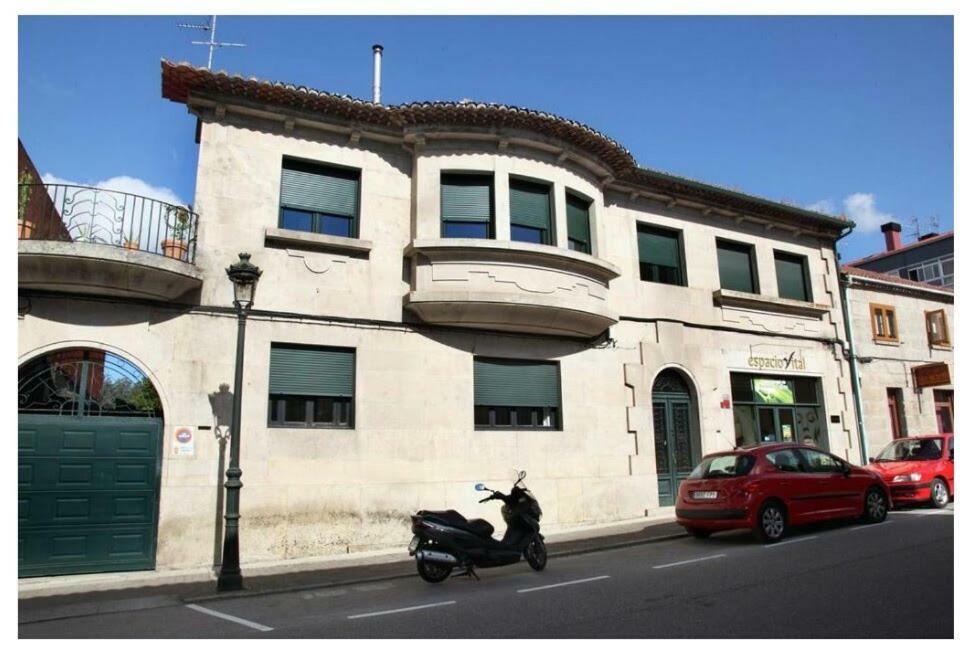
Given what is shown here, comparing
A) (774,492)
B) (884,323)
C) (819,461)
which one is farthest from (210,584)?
(884,323)

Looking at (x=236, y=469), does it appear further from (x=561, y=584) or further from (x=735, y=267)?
(x=735, y=267)

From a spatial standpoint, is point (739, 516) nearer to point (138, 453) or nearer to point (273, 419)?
point (273, 419)

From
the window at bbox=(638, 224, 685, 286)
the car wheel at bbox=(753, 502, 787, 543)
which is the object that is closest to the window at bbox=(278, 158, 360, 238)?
the window at bbox=(638, 224, 685, 286)

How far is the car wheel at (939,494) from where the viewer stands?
42.8 ft

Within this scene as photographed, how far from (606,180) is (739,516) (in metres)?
7.69

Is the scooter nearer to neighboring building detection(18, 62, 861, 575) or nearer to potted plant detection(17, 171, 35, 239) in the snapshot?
neighboring building detection(18, 62, 861, 575)

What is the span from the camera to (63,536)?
30.0 ft

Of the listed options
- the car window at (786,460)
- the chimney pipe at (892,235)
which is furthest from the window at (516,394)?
the chimney pipe at (892,235)

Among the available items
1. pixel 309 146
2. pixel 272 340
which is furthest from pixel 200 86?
pixel 272 340

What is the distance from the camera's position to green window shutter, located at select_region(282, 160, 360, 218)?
1180cm

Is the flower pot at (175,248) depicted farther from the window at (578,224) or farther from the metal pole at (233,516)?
the window at (578,224)

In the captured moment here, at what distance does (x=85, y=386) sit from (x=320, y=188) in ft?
16.7

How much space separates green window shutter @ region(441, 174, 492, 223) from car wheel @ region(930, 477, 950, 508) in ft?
34.2

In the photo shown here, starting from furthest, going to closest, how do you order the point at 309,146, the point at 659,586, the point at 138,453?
the point at 309,146 < the point at 138,453 < the point at 659,586
